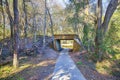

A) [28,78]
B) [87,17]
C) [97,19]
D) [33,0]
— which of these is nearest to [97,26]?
[97,19]

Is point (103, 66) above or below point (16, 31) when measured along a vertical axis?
below

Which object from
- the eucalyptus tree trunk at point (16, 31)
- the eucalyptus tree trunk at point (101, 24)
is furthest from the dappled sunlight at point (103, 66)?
the eucalyptus tree trunk at point (16, 31)

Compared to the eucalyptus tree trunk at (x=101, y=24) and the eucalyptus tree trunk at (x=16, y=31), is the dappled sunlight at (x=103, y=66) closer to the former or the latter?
the eucalyptus tree trunk at (x=101, y=24)

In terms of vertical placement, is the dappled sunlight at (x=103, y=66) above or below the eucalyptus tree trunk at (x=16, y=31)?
below

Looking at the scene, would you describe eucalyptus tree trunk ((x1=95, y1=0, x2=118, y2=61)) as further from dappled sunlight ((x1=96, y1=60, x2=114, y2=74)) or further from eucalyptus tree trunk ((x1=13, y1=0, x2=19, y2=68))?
eucalyptus tree trunk ((x1=13, y1=0, x2=19, y2=68))

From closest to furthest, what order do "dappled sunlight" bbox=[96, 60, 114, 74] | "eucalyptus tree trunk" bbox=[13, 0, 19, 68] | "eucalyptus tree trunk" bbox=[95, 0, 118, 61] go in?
"eucalyptus tree trunk" bbox=[13, 0, 19, 68]
"dappled sunlight" bbox=[96, 60, 114, 74]
"eucalyptus tree trunk" bbox=[95, 0, 118, 61]

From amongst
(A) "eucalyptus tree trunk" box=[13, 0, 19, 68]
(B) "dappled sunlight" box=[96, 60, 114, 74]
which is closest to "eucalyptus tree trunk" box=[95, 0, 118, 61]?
(B) "dappled sunlight" box=[96, 60, 114, 74]

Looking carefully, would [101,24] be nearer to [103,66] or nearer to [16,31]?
[103,66]

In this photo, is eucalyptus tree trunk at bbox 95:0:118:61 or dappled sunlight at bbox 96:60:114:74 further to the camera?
eucalyptus tree trunk at bbox 95:0:118:61

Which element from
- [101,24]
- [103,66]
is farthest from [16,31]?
[103,66]

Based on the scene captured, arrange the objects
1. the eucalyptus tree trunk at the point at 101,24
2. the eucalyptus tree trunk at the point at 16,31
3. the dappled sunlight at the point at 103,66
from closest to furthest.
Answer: the eucalyptus tree trunk at the point at 16,31, the dappled sunlight at the point at 103,66, the eucalyptus tree trunk at the point at 101,24

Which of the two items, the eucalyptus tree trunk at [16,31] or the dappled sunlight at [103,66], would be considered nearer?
the eucalyptus tree trunk at [16,31]

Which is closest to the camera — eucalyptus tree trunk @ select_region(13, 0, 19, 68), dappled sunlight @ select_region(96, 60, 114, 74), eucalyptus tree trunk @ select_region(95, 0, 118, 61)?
eucalyptus tree trunk @ select_region(13, 0, 19, 68)

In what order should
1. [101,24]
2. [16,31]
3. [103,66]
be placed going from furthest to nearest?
[101,24], [103,66], [16,31]
